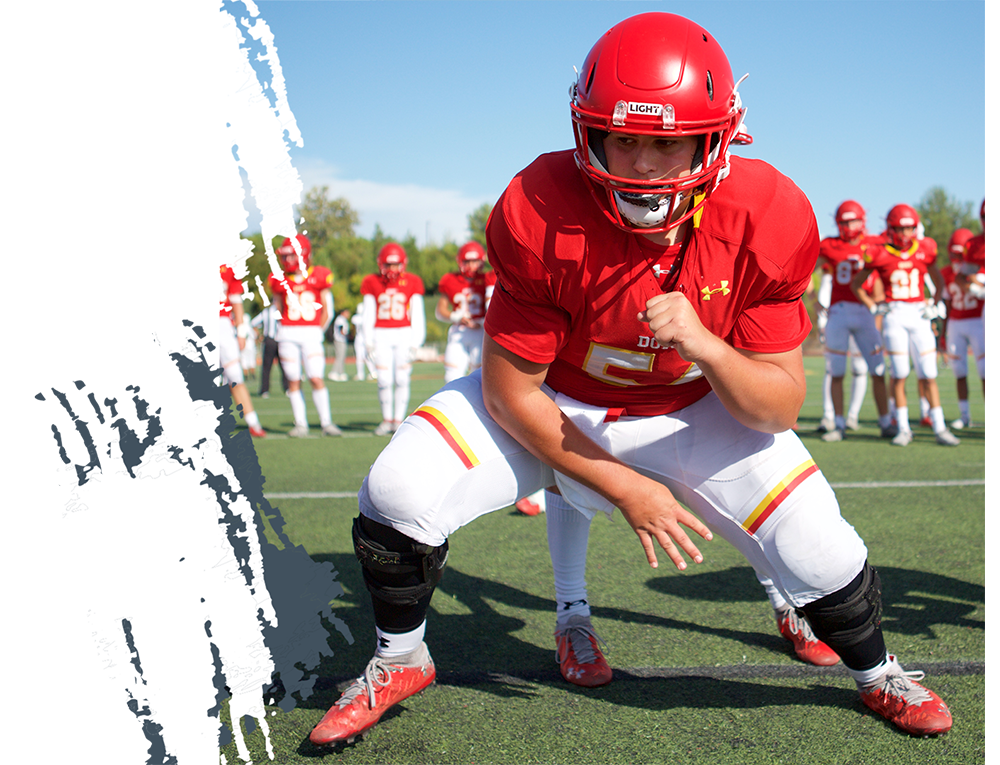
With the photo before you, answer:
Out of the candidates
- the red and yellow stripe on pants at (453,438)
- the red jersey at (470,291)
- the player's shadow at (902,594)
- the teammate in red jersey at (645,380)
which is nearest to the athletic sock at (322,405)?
the red jersey at (470,291)

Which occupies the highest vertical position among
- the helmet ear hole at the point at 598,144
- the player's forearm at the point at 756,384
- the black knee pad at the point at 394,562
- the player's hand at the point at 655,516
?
the helmet ear hole at the point at 598,144

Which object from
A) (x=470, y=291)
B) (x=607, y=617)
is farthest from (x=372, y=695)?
(x=470, y=291)

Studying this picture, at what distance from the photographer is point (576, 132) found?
186cm

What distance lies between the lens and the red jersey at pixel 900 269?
7293 mm

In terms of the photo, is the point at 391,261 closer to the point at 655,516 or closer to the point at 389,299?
the point at 389,299

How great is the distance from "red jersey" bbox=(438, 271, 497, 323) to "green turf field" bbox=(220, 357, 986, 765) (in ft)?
11.4

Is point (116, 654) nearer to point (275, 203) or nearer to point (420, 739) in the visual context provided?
point (420, 739)

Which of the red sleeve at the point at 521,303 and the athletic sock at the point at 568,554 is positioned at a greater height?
the red sleeve at the point at 521,303

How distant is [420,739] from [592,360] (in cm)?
108

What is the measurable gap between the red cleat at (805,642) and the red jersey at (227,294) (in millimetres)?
5760

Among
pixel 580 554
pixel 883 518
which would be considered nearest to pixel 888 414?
pixel 883 518

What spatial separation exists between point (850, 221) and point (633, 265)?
672 centimetres

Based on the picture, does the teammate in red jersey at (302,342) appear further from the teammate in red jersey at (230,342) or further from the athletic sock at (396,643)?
the athletic sock at (396,643)

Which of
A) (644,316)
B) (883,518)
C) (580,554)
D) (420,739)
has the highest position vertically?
(644,316)
